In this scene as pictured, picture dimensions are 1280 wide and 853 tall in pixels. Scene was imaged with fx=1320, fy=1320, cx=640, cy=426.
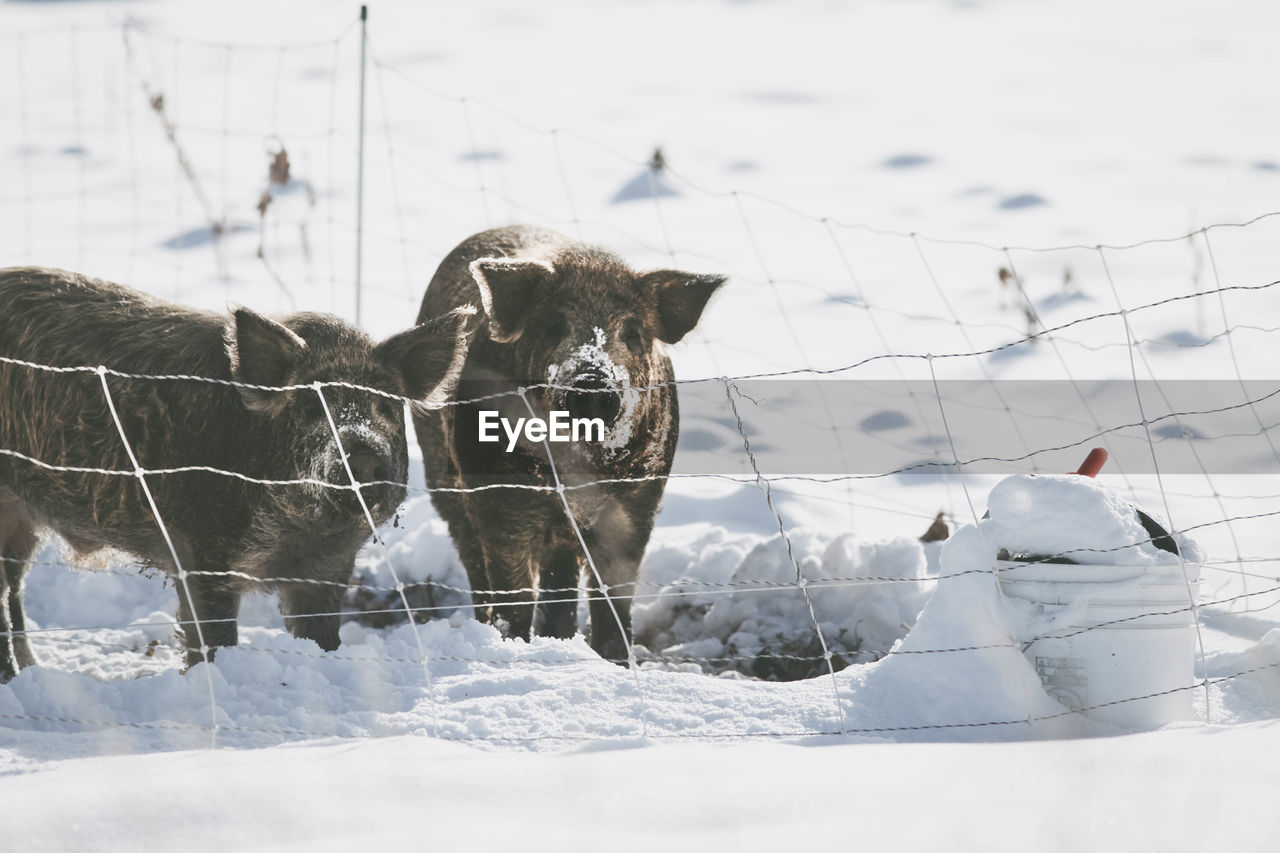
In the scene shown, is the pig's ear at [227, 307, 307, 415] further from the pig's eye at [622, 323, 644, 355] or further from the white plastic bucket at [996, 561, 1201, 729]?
the white plastic bucket at [996, 561, 1201, 729]

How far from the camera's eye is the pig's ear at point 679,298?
542 cm

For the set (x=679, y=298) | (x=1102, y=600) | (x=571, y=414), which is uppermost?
(x=679, y=298)

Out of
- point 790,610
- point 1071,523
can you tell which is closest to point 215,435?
point 790,610

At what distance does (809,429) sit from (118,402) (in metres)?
4.04

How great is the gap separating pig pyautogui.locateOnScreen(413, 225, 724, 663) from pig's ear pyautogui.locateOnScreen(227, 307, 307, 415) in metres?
0.69

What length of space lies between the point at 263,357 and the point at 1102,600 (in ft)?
9.86

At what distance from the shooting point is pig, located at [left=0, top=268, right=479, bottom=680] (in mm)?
4785

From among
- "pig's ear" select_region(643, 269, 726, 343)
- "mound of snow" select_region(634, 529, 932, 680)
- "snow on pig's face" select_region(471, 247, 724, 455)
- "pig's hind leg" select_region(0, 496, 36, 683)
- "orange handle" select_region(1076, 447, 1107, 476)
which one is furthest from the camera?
"mound of snow" select_region(634, 529, 932, 680)

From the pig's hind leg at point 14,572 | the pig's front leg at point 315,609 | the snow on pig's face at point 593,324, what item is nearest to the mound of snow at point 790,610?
the snow on pig's face at point 593,324

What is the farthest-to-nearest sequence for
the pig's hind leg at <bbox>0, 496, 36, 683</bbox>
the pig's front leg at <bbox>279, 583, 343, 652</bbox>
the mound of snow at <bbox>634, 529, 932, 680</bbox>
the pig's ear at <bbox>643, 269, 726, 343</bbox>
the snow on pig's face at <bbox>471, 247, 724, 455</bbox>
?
the mound of snow at <bbox>634, 529, 932, 680</bbox>
the pig's hind leg at <bbox>0, 496, 36, 683</bbox>
the pig's ear at <bbox>643, 269, 726, 343</bbox>
the pig's front leg at <bbox>279, 583, 343, 652</bbox>
the snow on pig's face at <bbox>471, 247, 724, 455</bbox>

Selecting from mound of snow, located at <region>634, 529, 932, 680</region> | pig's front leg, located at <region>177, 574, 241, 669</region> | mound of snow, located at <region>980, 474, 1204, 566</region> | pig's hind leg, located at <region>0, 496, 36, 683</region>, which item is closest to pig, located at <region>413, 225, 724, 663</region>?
mound of snow, located at <region>634, 529, 932, 680</region>

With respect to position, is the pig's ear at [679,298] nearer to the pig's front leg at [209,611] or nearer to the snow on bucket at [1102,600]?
the snow on bucket at [1102,600]

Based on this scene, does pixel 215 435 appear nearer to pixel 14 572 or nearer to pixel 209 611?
pixel 209 611

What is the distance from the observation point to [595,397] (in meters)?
4.86
